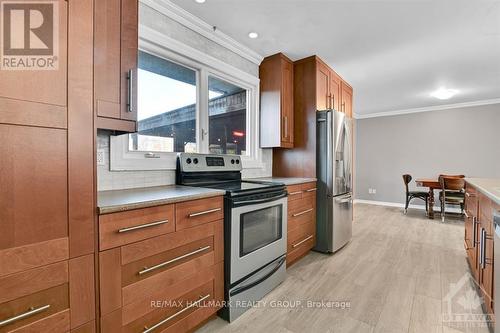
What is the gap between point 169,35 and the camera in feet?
6.72

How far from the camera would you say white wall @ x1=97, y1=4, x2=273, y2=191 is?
1672 mm

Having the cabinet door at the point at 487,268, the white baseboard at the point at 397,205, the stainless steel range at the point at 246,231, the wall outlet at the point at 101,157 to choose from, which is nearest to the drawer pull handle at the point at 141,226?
the stainless steel range at the point at 246,231

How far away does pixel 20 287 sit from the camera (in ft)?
2.91

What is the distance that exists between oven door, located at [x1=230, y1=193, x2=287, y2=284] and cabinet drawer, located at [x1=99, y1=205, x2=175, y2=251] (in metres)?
0.50

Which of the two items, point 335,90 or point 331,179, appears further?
point 335,90

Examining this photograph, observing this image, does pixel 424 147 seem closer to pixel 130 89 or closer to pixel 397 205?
pixel 397 205

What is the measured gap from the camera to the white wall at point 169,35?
5.49ft

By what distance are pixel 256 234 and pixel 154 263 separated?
843 millimetres

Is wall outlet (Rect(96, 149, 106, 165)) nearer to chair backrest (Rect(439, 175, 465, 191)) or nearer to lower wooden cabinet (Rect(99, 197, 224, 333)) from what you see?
lower wooden cabinet (Rect(99, 197, 224, 333))

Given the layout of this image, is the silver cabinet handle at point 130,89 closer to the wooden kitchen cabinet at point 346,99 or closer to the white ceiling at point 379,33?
the white ceiling at point 379,33

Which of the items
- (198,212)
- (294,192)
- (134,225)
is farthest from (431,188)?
(134,225)

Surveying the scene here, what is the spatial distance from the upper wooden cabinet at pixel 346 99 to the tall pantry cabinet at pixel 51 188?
3.47 m

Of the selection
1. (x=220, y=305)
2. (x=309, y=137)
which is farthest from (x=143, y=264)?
(x=309, y=137)

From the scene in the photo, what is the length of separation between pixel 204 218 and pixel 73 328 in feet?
2.58
